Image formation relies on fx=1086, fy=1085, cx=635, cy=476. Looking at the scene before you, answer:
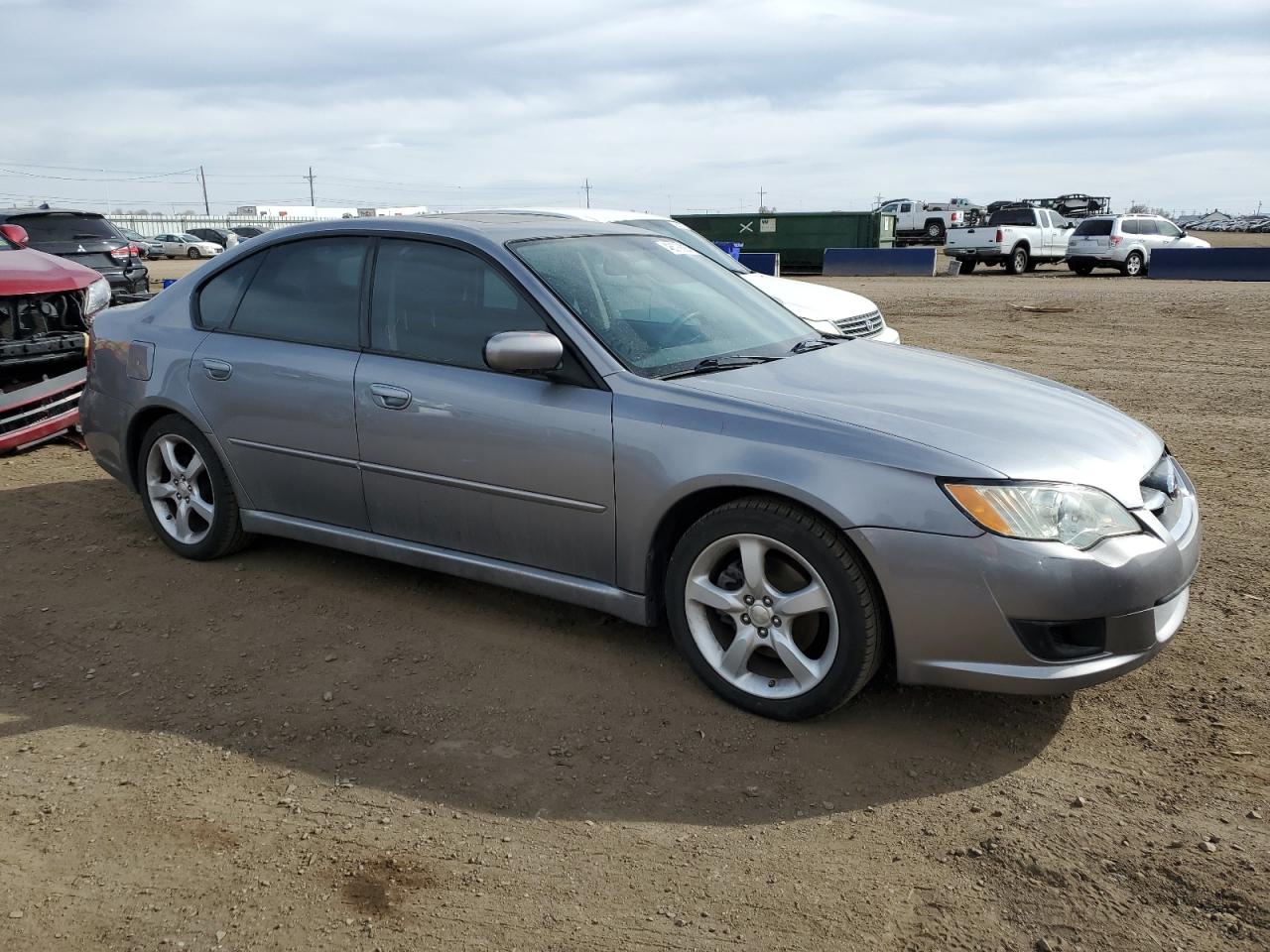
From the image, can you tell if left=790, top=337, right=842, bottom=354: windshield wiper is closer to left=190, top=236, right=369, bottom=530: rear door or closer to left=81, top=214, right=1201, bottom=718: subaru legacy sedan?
left=81, top=214, right=1201, bottom=718: subaru legacy sedan

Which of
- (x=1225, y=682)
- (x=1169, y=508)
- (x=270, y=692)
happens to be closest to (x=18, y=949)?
(x=270, y=692)

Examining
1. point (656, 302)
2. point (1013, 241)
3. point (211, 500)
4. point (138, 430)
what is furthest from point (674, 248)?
point (1013, 241)

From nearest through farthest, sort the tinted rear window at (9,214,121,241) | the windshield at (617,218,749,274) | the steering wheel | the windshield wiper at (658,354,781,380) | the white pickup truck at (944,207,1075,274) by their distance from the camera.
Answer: the windshield wiper at (658,354,781,380)
the steering wheel
the windshield at (617,218,749,274)
the tinted rear window at (9,214,121,241)
the white pickup truck at (944,207,1075,274)

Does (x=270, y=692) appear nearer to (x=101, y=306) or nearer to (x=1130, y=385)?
(x=101, y=306)

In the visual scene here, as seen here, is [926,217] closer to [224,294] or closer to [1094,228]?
[1094,228]

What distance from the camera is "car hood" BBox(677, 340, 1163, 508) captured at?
3.32 m

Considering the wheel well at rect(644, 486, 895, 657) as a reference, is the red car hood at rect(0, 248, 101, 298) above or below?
above

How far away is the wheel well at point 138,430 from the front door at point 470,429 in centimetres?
135

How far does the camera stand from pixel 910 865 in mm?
2801

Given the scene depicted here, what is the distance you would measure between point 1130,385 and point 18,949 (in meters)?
9.57

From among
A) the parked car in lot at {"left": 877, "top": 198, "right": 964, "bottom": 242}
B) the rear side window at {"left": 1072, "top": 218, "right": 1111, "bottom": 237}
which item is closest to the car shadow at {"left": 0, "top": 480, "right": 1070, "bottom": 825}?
the rear side window at {"left": 1072, "top": 218, "right": 1111, "bottom": 237}

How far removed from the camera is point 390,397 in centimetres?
421

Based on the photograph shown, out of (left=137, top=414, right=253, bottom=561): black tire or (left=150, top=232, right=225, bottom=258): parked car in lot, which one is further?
(left=150, top=232, right=225, bottom=258): parked car in lot

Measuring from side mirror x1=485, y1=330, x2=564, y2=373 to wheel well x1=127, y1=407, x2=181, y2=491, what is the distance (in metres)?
2.05
